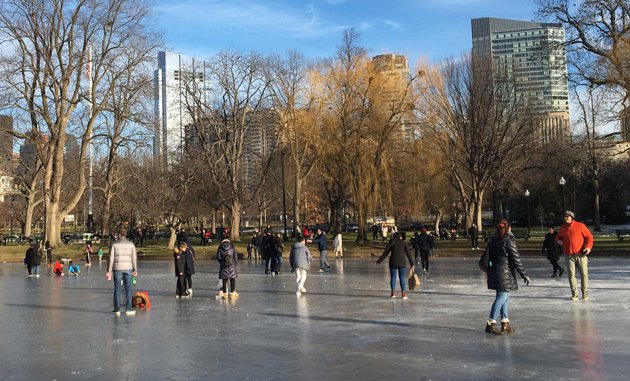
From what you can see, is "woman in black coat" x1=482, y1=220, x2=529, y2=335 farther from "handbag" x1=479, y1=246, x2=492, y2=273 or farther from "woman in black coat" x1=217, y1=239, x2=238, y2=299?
"woman in black coat" x1=217, y1=239, x2=238, y2=299

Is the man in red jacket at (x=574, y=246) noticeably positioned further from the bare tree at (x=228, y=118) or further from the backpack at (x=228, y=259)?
the bare tree at (x=228, y=118)

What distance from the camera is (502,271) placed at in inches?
351

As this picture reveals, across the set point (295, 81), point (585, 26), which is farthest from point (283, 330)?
point (295, 81)

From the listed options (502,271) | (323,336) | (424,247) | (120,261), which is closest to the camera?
(502,271)

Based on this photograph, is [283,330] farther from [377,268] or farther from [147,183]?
[147,183]

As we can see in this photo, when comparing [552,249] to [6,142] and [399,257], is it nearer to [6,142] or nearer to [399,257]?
[399,257]

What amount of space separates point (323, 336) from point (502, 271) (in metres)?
2.84

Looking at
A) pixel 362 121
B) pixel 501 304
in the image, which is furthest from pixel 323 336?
pixel 362 121

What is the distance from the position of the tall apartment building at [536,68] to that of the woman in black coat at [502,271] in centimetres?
2547

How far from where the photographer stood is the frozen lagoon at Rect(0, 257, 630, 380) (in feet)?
22.7

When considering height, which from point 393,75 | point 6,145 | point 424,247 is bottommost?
point 424,247

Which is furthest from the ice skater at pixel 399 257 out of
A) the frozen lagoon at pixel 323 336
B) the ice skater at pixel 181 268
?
the ice skater at pixel 181 268

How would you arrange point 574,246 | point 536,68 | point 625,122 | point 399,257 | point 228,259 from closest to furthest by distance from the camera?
point 574,246, point 399,257, point 228,259, point 625,122, point 536,68

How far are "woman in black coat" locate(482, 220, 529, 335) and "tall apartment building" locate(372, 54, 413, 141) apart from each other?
89.1 ft
